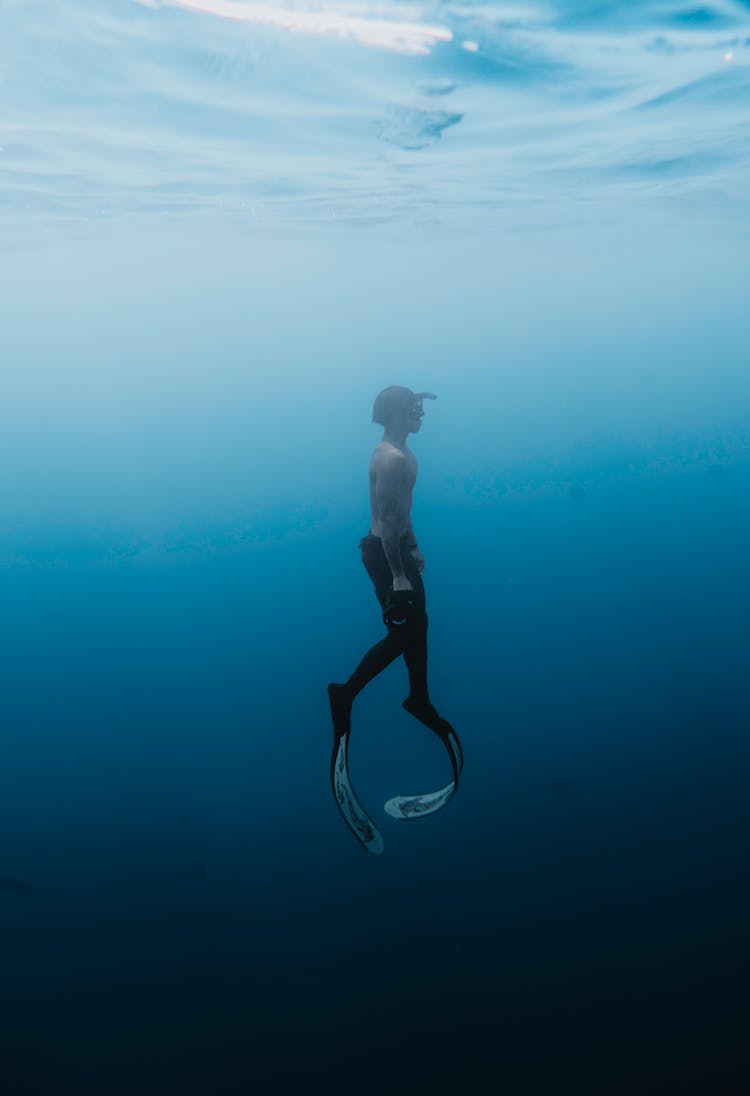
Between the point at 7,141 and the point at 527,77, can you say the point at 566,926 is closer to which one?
the point at 527,77

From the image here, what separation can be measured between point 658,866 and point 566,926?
1.49 m

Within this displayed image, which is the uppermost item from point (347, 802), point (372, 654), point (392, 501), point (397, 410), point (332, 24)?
point (332, 24)

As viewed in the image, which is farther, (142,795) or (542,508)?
(542,508)

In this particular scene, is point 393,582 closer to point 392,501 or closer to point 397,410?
point 392,501

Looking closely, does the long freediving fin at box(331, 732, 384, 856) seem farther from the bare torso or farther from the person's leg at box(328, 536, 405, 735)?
the bare torso

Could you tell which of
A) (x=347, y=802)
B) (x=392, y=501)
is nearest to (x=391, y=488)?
(x=392, y=501)

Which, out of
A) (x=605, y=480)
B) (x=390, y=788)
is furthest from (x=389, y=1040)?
(x=605, y=480)

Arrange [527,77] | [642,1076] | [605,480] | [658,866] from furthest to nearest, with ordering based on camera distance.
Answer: [605,480] → [658,866] → [527,77] → [642,1076]

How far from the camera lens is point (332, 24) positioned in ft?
18.6

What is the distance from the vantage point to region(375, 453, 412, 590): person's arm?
4.30 meters

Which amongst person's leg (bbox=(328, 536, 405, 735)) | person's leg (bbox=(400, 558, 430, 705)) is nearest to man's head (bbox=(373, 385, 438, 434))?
person's leg (bbox=(328, 536, 405, 735))

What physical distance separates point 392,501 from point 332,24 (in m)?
4.50

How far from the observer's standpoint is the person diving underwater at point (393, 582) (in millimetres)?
4328

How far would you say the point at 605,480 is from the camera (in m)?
43.7
